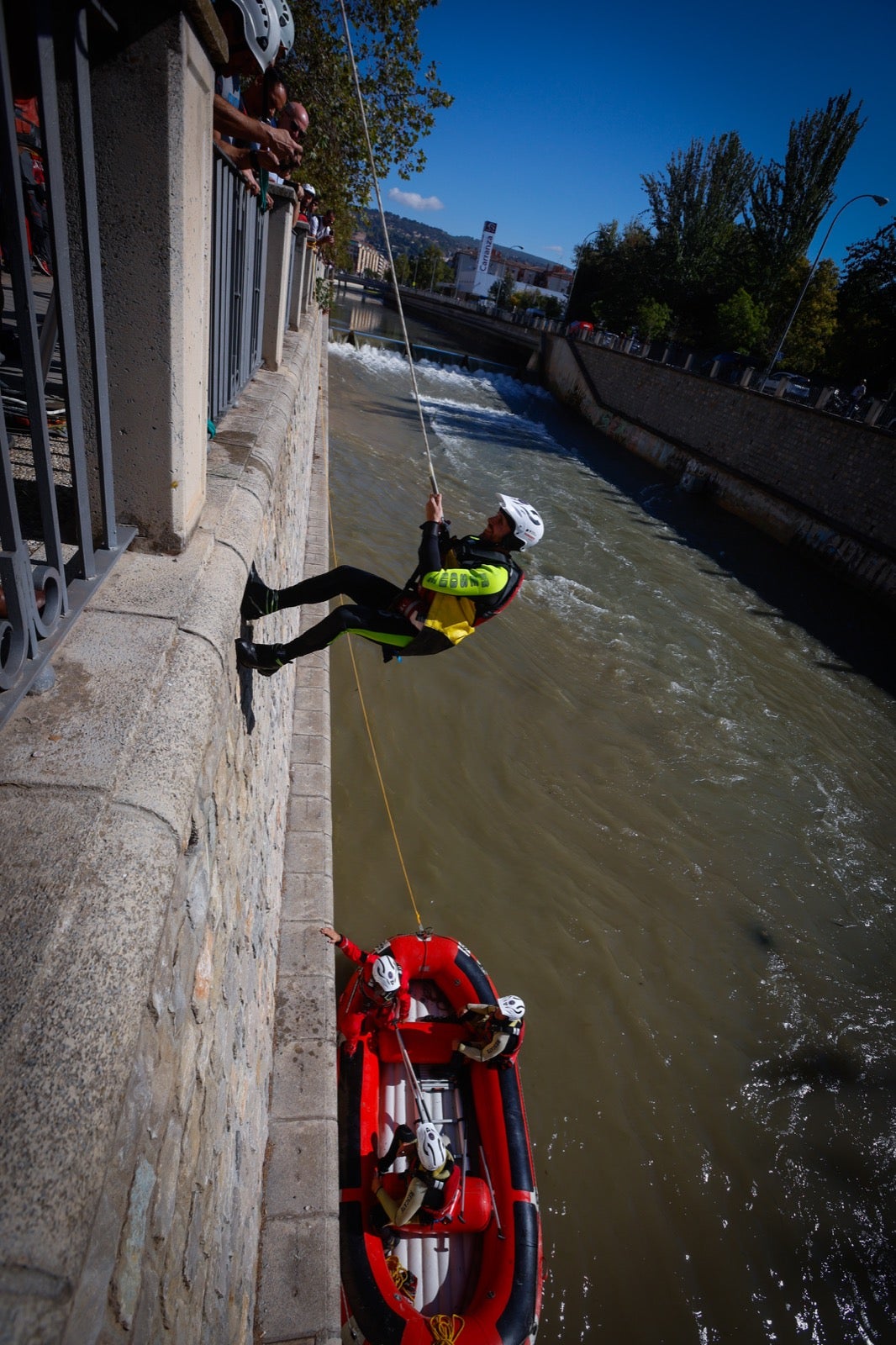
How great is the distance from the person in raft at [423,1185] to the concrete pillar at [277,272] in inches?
226

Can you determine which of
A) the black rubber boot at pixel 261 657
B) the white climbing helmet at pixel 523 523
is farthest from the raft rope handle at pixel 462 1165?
the white climbing helmet at pixel 523 523

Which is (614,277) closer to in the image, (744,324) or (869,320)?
(744,324)

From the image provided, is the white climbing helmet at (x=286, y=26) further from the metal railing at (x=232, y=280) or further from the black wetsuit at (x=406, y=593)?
the black wetsuit at (x=406, y=593)

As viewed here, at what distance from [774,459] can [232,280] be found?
20.6 metres

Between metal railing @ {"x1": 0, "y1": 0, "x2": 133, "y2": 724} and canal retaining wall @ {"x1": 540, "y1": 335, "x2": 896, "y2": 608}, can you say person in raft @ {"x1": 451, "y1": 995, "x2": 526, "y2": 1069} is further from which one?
canal retaining wall @ {"x1": 540, "y1": 335, "x2": 896, "y2": 608}

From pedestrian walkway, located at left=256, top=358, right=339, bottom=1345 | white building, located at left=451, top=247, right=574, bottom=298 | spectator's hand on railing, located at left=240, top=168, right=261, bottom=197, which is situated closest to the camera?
pedestrian walkway, located at left=256, top=358, right=339, bottom=1345

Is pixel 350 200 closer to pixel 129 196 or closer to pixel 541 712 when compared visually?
pixel 541 712

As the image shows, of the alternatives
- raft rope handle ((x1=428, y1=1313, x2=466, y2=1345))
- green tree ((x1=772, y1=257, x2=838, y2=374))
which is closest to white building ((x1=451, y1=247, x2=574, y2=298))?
green tree ((x1=772, y1=257, x2=838, y2=374))

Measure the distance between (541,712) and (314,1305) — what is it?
23.4ft

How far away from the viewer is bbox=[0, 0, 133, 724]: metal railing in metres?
1.32

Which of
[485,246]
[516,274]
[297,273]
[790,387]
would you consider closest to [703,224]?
[790,387]

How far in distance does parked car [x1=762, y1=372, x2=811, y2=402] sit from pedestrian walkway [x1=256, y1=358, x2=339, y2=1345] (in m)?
→ 21.3

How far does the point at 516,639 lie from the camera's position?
10883mm

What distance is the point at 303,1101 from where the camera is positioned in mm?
3318
